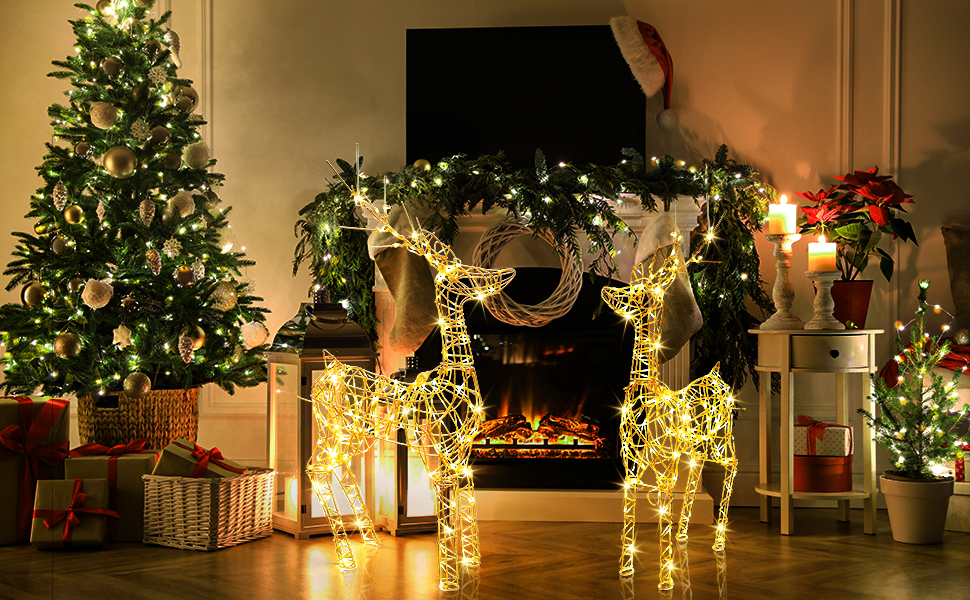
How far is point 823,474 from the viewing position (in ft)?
10.9

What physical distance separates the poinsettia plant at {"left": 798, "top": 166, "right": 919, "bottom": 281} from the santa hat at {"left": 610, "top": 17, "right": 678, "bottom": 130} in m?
0.92

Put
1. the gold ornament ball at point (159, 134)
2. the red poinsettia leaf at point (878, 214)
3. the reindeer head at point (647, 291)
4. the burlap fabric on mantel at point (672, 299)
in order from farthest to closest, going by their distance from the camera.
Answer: the gold ornament ball at point (159, 134) → the red poinsettia leaf at point (878, 214) → the burlap fabric on mantel at point (672, 299) → the reindeer head at point (647, 291)

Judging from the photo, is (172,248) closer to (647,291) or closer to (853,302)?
(647,291)

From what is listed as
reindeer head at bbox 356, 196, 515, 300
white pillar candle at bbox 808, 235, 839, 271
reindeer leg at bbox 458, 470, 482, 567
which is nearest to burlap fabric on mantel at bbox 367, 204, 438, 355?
reindeer head at bbox 356, 196, 515, 300

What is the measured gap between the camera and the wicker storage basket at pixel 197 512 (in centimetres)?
295

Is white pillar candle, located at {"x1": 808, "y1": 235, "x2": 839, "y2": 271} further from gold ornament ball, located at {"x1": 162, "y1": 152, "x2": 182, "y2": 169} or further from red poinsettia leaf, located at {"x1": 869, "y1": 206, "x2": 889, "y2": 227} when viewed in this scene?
gold ornament ball, located at {"x1": 162, "y1": 152, "x2": 182, "y2": 169}

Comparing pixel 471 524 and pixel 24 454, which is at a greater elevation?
pixel 24 454

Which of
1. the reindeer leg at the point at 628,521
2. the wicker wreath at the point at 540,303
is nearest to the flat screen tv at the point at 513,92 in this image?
the wicker wreath at the point at 540,303

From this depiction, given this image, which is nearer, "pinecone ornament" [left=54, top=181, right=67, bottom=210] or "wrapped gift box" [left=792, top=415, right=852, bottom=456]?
"wrapped gift box" [left=792, top=415, right=852, bottom=456]

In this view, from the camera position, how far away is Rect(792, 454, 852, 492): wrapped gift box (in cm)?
333

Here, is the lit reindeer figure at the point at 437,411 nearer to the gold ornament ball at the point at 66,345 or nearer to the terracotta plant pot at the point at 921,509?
the gold ornament ball at the point at 66,345

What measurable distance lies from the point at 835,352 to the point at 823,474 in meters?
0.55

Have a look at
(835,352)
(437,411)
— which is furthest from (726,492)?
(437,411)

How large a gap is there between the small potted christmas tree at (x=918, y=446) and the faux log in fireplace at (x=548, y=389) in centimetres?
113
